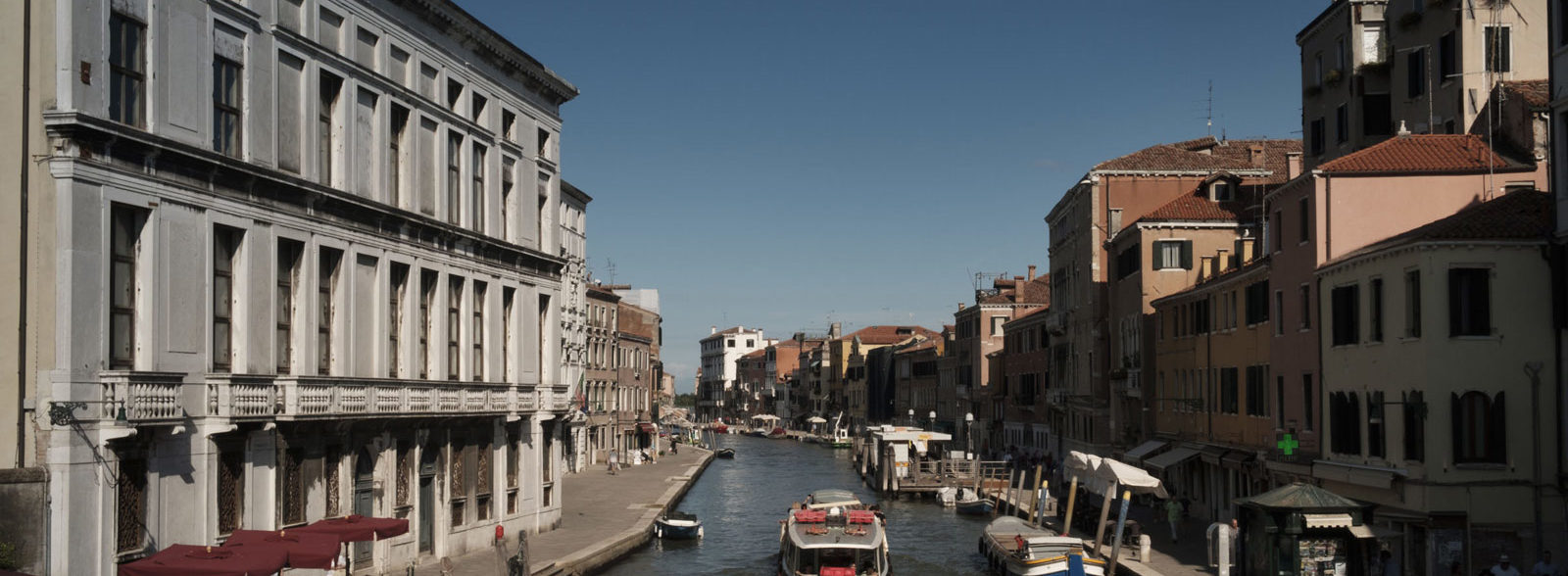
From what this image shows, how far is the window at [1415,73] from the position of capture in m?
36.6

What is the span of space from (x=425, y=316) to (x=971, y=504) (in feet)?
88.9

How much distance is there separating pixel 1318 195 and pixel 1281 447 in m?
5.02

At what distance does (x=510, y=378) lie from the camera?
3422cm

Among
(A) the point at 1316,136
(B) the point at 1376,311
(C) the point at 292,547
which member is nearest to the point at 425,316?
(C) the point at 292,547

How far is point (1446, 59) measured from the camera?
Answer: 116ft

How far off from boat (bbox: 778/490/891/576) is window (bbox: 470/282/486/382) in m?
7.80

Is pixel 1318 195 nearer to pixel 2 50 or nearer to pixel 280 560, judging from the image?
pixel 280 560

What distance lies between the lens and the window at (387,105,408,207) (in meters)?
28.1

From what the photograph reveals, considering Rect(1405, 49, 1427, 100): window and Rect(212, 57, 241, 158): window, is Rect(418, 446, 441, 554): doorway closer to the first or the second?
Rect(212, 57, 241, 158): window

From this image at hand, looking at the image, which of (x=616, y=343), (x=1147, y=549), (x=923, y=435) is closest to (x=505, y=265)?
(x=1147, y=549)

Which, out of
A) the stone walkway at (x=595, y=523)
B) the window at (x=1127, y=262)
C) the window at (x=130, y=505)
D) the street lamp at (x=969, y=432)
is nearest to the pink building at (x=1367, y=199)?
the stone walkway at (x=595, y=523)

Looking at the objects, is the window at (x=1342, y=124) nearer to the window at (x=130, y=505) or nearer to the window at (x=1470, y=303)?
the window at (x=1470, y=303)

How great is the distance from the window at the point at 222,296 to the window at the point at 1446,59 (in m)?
27.4

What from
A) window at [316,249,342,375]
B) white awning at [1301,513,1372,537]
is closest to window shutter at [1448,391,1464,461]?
white awning at [1301,513,1372,537]
